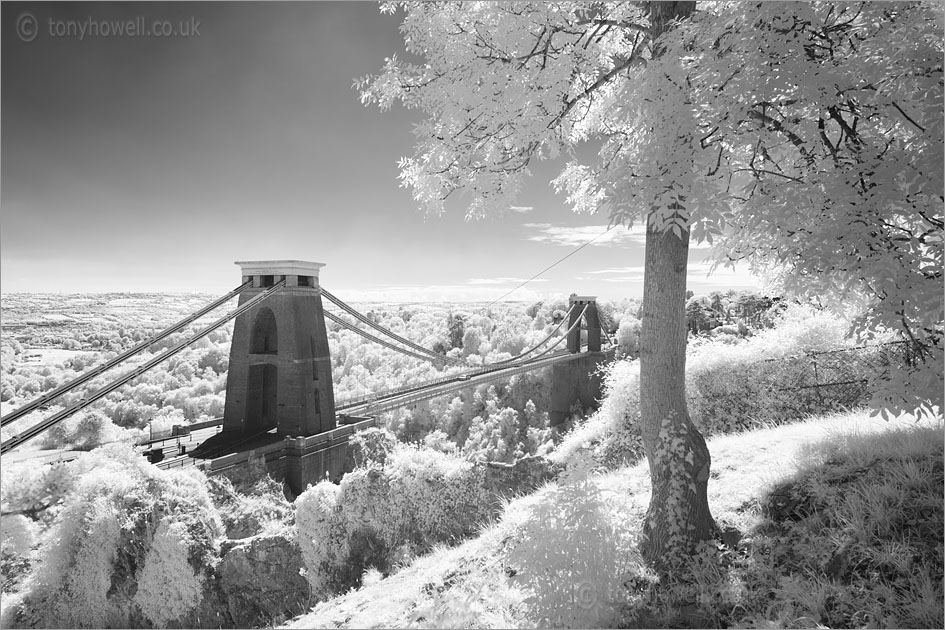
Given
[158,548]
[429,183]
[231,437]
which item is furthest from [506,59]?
[231,437]

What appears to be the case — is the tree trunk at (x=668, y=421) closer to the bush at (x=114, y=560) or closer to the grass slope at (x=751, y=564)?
the grass slope at (x=751, y=564)

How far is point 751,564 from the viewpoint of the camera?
3703mm

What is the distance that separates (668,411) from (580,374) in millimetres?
20467

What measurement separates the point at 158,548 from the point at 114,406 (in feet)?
60.2

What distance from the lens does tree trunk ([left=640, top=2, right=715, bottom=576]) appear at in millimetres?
4113

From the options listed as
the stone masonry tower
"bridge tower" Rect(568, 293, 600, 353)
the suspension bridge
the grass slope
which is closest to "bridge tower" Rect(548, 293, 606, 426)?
"bridge tower" Rect(568, 293, 600, 353)

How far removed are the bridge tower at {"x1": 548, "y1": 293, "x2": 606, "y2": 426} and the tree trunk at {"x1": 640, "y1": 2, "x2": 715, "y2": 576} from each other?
780 inches

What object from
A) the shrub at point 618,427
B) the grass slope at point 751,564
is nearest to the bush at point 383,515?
the grass slope at point 751,564

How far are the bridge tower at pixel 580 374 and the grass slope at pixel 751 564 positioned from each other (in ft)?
63.6

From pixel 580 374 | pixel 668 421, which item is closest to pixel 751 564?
pixel 668 421

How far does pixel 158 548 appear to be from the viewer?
7230mm

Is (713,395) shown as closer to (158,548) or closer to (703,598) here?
(703,598)

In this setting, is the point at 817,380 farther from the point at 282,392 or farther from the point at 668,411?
the point at 282,392

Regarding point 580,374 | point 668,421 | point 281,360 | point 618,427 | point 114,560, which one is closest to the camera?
point 668,421
